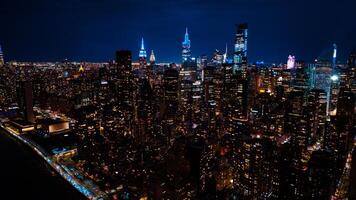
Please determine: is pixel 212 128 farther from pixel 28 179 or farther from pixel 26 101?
pixel 26 101

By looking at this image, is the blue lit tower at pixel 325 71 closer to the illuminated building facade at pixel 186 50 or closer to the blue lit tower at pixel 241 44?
the blue lit tower at pixel 241 44

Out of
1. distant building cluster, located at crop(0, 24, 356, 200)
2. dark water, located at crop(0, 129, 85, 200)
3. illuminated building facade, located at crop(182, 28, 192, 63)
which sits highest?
illuminated building facade, located at crop(182, 28, 192, 63)

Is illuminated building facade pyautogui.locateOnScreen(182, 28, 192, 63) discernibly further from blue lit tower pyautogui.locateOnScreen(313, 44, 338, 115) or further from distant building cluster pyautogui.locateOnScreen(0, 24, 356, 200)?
blue lit tower pyautogui.locateOnScreen(313, 44, 338, 115)

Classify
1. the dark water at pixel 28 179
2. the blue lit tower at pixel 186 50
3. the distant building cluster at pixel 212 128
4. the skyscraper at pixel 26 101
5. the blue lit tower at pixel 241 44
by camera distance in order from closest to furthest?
the distant building cluster at pixel 212 128
the dark water at pixel 28 179
the skyscraper at pixel 26 101
the blue lit tower at pixel 241 44
the blue lit tower at pixel 186 50

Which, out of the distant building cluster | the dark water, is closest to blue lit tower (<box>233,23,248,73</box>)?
the distant building cluster

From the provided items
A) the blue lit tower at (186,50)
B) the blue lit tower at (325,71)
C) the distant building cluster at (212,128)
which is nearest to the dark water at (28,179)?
the distant building cluster at (212,128)
